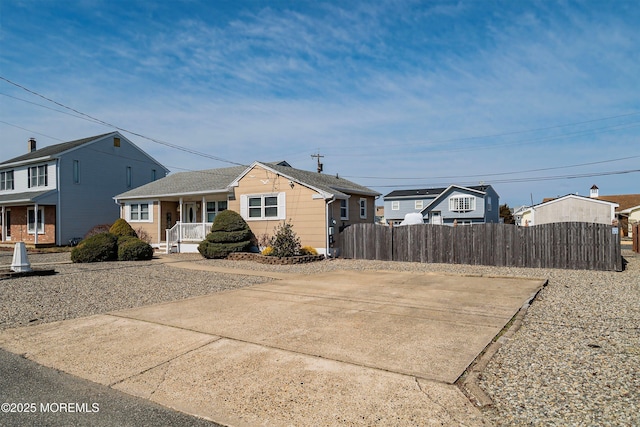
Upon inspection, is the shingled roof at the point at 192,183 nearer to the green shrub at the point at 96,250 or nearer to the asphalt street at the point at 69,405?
the green shrub at the point at 96,250

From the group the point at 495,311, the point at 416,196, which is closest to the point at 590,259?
the point at 495,311

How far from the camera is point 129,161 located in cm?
3009

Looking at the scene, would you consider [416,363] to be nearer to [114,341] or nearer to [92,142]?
[114,341]

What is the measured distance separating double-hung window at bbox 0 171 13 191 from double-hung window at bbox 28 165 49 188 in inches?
128

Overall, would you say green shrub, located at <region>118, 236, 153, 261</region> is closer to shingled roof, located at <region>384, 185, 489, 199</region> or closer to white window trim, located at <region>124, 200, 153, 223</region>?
white window trim, located at <region>124, 200, 153, 223</region>

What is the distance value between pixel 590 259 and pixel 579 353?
428 inches

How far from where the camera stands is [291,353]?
17.0 feet

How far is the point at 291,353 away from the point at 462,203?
38498mm

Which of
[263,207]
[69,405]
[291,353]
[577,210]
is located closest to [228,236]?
[263,207]

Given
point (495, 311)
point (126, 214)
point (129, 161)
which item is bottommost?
point (495, 311)

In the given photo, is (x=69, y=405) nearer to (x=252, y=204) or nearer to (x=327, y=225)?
(x=327, y=225)

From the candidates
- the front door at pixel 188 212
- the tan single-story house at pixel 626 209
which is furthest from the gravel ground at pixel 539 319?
the tan single-story house at pixel 626 209

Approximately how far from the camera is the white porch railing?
21.0 metres

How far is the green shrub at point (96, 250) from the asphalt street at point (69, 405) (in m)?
13.4
